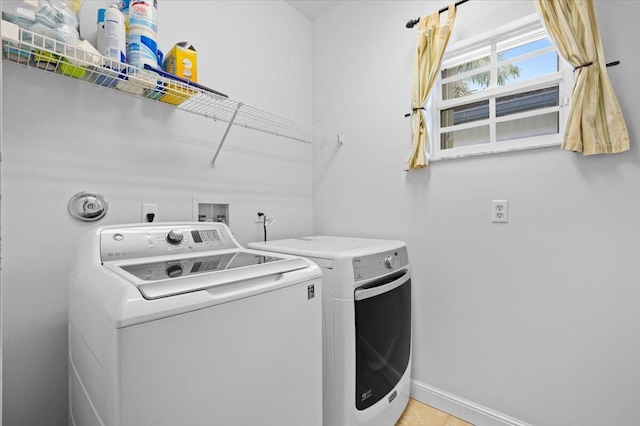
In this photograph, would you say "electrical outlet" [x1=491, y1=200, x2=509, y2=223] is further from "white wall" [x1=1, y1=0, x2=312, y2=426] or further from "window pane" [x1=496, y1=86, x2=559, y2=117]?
"white wall" [x1=1, y1=0, x2=312, y2=426]

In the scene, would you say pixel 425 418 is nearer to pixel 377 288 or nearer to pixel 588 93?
pixel 377 288

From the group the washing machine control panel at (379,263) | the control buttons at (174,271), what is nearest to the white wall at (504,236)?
the washing machine control panel at (379,263)

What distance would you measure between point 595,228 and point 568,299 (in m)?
0.37

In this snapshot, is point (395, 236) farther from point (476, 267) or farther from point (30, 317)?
point (30, 317)

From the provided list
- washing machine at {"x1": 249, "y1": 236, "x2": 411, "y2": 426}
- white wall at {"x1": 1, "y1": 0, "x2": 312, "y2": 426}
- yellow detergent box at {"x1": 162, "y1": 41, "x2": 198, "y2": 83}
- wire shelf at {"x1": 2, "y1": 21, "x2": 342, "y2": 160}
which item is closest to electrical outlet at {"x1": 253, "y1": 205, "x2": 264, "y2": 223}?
white wall at {"x1": 1, "y1": 0, "x2": 312, "y2": 426}

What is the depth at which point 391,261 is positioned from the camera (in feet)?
5.62

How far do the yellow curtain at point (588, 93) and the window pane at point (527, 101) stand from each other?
180 millimetres

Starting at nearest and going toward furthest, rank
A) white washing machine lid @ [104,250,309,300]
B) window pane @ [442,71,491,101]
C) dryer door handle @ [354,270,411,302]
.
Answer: white washing machine lid @ [104,250,309,300]
dryer door handle @ [354,270,411,302]
window pane @ [442,71,491,101]

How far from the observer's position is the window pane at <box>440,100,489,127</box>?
1.80 m

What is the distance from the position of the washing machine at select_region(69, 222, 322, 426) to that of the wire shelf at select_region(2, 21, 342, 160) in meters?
0.66

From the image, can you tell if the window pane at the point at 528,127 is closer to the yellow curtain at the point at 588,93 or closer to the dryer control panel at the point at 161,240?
the yellow curtain at the point at 588,93

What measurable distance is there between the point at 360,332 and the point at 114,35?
1685mm

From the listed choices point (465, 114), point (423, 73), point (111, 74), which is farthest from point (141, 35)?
point (465, 114)

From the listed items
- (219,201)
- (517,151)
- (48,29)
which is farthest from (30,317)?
(517,151)
